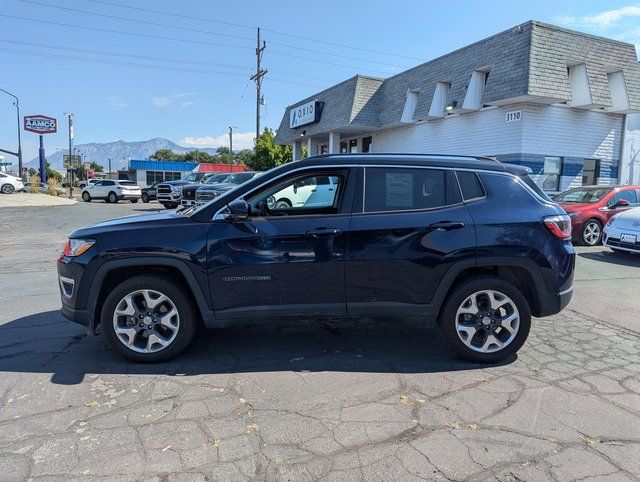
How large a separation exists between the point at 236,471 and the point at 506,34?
16784 mm

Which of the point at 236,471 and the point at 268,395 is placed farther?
the point at 268,395

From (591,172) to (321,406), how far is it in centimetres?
1796

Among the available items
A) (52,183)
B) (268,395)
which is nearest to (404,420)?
(268,395)

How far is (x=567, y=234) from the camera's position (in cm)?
425

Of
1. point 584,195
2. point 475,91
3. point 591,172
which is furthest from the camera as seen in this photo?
point 591,172

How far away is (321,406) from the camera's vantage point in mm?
3424

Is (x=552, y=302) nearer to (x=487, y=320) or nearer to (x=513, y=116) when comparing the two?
(x=487, y=320)

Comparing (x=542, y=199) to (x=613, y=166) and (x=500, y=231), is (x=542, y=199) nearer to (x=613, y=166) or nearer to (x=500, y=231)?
(x=500, y=231)

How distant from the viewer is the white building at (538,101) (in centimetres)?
1488

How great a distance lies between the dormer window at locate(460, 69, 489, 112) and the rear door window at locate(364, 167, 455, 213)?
14.0 m

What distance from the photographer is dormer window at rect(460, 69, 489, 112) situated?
16.8m

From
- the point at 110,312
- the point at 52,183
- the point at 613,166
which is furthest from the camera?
the point at 52,183

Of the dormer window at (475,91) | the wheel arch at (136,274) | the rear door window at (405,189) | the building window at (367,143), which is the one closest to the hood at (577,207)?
the dormer window at (475,91)

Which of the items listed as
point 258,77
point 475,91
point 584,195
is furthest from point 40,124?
point 584,195
